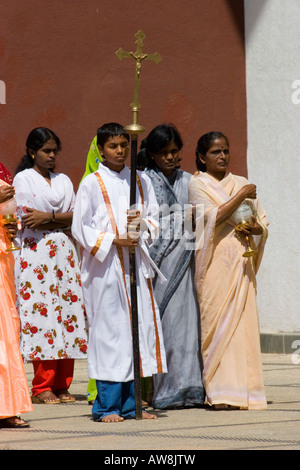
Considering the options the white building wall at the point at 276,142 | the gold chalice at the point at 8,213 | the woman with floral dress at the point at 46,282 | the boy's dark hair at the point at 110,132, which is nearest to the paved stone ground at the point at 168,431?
the woman with floral dress at the point at 46,282

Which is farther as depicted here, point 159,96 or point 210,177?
point 159,96

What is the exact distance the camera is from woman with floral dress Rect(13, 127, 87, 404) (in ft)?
25.4

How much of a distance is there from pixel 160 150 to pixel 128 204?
2.47 feet

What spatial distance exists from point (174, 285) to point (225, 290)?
1.07 ft

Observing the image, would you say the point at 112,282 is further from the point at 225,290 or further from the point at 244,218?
the point at 244,218

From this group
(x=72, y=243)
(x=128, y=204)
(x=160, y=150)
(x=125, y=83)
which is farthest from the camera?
(x=125, y=83)

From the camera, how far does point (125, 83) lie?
10945mm

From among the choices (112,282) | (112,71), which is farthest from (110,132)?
(112,71)

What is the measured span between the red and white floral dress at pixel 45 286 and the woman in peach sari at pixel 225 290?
103 cm

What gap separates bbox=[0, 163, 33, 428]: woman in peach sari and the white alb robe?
0.44 m

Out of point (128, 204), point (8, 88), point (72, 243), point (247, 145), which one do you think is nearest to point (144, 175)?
point (128, 204)

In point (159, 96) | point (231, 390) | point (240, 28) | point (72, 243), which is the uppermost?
point (240, 28)

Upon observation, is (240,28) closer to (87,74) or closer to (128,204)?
(87,74)

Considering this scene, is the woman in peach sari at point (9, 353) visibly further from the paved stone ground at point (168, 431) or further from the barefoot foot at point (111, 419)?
the barefoot foot at point (111, 419)
